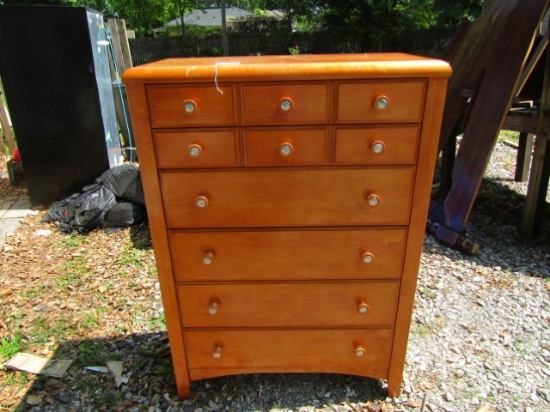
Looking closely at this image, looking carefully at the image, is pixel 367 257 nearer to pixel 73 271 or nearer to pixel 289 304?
pixel 289 304

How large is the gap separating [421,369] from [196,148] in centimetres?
184

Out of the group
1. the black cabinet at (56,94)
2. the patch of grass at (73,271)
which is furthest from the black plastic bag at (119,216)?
the black cabinet at (56,94)

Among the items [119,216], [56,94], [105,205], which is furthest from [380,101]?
[56,94]

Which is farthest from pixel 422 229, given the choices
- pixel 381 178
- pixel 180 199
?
pixel 180 199

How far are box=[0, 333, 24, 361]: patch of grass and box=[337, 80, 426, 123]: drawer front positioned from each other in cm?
246

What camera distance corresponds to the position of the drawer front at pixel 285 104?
4.81ft

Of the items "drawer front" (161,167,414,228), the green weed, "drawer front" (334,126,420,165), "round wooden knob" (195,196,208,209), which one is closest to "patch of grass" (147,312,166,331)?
the green weed

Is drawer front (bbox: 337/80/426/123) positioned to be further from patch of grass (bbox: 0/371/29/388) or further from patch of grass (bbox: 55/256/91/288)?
patch of grass (bbox: 55/256/91/288)

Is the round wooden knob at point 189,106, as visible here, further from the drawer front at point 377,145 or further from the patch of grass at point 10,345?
the patch of grass at point 10,345

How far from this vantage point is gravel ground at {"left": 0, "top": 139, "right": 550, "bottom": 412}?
6.87ft

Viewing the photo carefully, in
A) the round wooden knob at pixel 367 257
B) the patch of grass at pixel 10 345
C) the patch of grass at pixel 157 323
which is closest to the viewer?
the round wooden knob at pixel 367 257

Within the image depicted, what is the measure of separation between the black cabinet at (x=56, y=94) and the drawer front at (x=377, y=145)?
3593 millimetres

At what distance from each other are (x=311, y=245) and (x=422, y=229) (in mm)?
491

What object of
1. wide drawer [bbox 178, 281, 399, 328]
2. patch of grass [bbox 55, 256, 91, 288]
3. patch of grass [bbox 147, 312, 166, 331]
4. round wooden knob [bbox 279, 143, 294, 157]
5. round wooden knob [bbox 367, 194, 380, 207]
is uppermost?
round wooden knob [bbox 279, 143, 294, 157]
